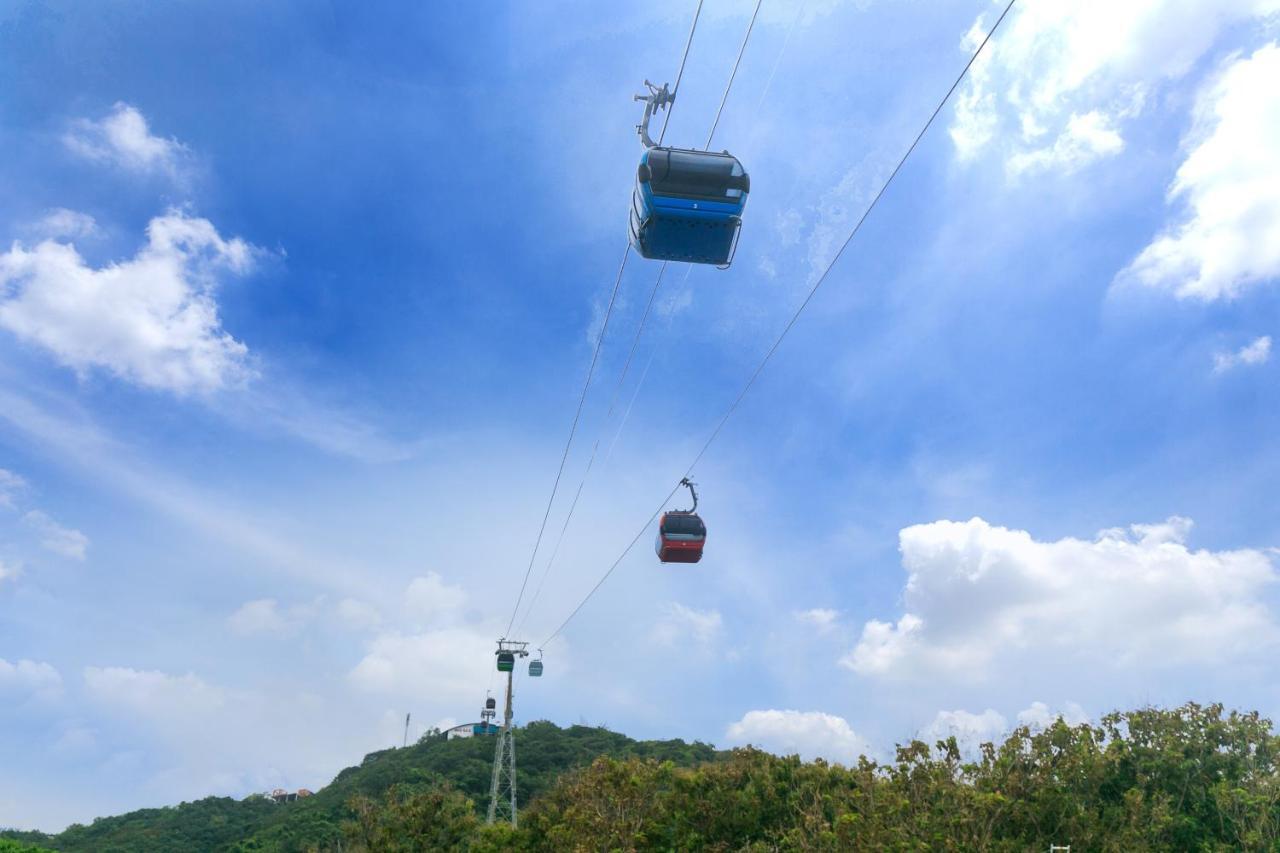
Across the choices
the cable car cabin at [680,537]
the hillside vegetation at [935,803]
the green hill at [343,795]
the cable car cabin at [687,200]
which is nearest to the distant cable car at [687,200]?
the cable car cabin at [687,200]

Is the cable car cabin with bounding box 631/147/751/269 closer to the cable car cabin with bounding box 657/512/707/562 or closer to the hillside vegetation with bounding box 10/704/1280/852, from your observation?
the cable car cabin with bounding box 657/512/707/562

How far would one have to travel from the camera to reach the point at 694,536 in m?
25.4

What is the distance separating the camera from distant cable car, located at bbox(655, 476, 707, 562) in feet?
83.2

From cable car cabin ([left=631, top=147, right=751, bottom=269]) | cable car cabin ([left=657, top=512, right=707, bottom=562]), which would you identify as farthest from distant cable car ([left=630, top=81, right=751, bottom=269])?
cable car cabin ([left=657, top=512, right=707, bottom=562])

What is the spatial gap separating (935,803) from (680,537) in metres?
10.3

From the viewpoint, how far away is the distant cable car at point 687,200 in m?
16.5

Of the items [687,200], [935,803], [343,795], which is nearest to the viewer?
[687,200]

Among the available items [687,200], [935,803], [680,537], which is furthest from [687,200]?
[935,803]

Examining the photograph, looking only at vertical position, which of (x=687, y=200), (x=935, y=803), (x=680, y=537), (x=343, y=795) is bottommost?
(x=935, y=803)

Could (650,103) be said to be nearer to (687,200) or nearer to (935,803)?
(687,200)

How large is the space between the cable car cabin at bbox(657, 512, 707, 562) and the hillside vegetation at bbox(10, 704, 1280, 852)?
8.00 m

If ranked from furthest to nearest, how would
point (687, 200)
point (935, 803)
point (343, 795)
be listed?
point (343, 795) < point (935, 803) < point (687, 200)

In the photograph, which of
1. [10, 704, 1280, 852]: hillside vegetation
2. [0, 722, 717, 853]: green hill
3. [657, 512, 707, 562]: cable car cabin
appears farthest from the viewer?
[0, 722, 717, 853]: green hill

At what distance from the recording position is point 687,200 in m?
16.5
